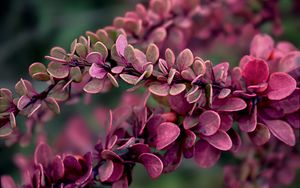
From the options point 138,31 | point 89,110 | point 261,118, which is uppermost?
point 138,31

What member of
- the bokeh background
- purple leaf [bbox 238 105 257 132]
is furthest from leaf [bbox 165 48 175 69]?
the bokeh background

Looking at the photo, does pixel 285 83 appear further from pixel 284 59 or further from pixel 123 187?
pixel 123 187

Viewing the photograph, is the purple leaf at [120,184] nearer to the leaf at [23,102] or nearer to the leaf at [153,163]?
the leaf at [153,163]

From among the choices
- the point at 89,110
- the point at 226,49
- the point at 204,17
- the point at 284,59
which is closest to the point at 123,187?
the point at 284,59

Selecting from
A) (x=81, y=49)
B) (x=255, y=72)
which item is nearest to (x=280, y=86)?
(x=255, y=72)

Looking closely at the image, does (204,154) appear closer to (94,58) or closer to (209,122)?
(209,122)

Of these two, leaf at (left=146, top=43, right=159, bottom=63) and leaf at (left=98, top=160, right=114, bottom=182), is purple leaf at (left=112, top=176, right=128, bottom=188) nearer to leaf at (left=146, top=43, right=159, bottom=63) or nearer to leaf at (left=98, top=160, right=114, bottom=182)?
leaf at (left=98, top=160, right=114, bottom=182)
